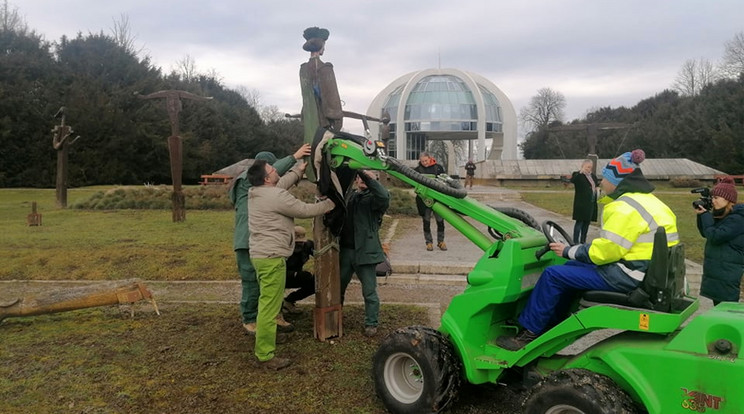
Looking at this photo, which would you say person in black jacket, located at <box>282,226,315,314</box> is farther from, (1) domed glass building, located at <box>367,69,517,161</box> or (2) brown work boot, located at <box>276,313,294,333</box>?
(1) domed glass building, located at <box>367,69,517,161</box>

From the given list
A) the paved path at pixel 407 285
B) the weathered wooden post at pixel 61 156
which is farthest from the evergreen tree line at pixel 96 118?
the paved path at pixel 407 285

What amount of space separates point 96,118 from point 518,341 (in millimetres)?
42050

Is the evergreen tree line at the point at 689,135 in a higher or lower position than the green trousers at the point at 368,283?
higher

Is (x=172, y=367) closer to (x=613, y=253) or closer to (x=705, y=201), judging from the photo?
(x=613, y=253)

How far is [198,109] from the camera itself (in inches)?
2069

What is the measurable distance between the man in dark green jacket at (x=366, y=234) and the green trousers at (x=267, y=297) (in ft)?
3.61

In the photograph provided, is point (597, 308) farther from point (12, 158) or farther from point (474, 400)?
point (12, 158)

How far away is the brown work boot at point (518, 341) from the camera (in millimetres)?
3760

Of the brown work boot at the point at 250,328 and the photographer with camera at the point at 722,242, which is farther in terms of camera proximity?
the brown work boot at the point at 250,328

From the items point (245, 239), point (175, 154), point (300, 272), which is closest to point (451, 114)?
point (175, 154)

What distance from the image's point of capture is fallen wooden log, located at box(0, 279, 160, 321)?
6.16 meters

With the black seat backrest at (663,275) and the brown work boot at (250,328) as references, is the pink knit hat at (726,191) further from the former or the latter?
the brown work boot at (250,328)

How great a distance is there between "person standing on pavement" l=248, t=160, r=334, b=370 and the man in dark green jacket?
2.83 ft

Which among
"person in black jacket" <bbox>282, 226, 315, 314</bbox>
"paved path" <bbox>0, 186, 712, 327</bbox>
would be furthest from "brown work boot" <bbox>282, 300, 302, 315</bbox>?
"paved path" <bbox>0, 186, 712, 327</bbox>
